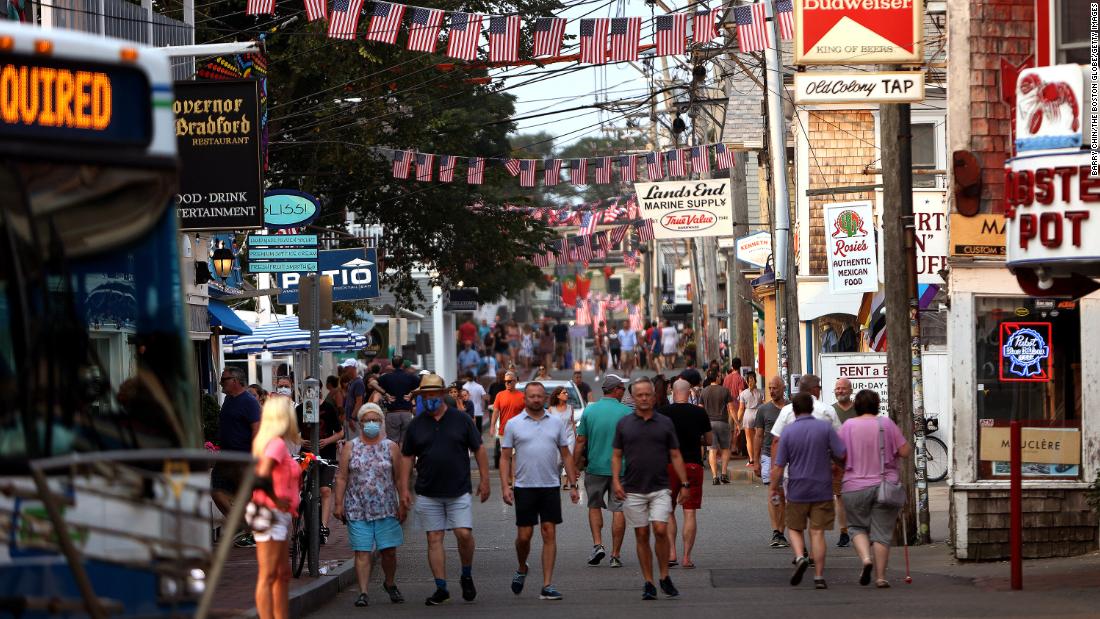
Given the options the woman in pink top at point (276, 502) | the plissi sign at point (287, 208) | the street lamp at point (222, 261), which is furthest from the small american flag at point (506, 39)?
the woman in pink top at point (276, 502)

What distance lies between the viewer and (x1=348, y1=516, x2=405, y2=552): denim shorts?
13.8 meters

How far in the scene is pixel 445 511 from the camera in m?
14.0

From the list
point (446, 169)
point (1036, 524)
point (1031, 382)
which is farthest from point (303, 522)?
point (446, 169)

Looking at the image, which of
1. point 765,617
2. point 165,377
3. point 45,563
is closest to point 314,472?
point 765,617

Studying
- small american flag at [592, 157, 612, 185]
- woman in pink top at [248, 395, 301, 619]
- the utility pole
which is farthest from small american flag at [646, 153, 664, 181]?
woman in pink top at [248, 395, 301, 619]

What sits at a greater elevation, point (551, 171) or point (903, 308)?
point (551, 171)

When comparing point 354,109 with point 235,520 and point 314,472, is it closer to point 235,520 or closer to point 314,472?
point 314,472

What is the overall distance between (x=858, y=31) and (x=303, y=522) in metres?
6.83

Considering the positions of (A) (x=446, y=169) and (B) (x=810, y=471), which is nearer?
(B) (x=810, y=471)

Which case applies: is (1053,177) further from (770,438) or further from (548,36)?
(548,36)

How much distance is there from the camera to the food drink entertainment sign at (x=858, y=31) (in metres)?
15.3

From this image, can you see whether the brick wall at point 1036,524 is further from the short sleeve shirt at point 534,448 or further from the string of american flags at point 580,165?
the string of american flags at point 580,165

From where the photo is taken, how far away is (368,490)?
1368 cm

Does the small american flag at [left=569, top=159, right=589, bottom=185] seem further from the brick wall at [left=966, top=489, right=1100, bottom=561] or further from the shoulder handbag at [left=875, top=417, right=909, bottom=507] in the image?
the shoulder handbag at [left=875, top=417, right=909, bottom=507]
